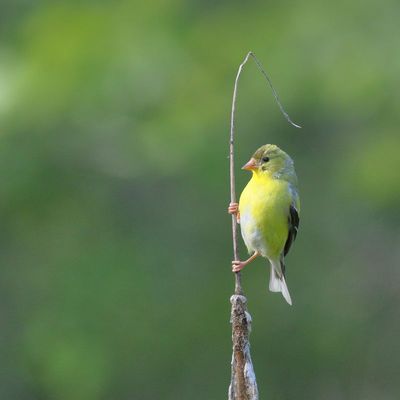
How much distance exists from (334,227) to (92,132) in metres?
3.07

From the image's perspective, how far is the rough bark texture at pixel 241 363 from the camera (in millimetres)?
2081

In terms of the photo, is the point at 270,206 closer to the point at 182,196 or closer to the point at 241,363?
the point at 241,363

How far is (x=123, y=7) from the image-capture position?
8898 millimetres

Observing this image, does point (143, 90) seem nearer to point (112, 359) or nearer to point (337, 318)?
point (112, 359)

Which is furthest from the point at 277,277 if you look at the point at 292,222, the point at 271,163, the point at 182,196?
the point at 182,196

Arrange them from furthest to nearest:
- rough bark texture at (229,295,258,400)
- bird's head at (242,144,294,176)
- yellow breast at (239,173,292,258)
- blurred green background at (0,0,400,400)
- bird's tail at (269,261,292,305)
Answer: blurred green background at (0,0,400,400)
bird's tail at (269,261,292,305)
yellow breast at (239,173,292,258)
bird's head at (242,144,294,176)
rough bark texture at (229,295,258,400)

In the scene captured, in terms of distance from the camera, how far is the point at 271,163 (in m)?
4.28

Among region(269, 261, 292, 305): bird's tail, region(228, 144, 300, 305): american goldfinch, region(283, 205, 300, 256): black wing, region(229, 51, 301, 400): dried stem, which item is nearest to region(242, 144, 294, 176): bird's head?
region(228, 144, 300, 305): american goldfinch

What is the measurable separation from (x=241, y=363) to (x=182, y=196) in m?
6.88

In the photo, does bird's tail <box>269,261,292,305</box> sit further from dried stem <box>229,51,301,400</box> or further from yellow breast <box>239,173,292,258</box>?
dried stem <box>229,51,301,400</box>

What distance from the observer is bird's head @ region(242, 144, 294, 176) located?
164 inches

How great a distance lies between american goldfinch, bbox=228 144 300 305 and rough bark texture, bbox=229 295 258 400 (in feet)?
6.36

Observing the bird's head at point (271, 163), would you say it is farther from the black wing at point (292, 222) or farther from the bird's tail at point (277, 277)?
the bird's tail at point (277, 277)

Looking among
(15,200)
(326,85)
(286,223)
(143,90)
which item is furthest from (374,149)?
(286,223)
